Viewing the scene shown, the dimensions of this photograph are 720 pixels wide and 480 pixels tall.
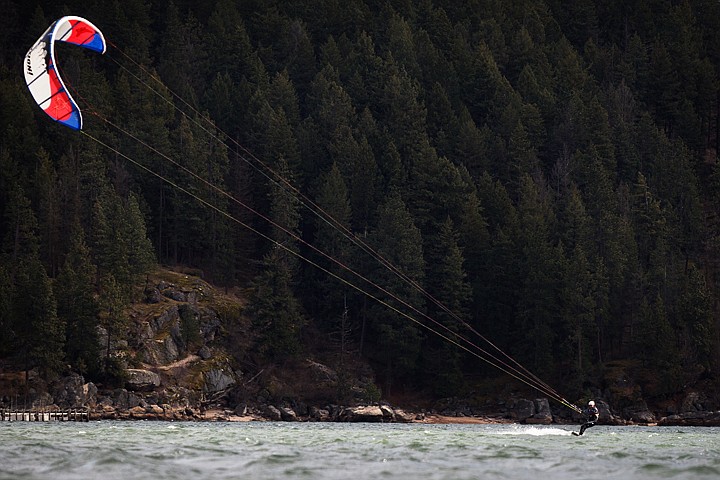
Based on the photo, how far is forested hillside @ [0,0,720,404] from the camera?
85125mm

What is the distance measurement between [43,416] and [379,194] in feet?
140

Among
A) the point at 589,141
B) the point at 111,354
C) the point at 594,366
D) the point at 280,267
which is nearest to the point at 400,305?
the point at 280,267

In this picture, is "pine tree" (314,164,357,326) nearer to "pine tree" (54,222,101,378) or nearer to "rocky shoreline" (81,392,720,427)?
"rocky shoreline" (81,392,720,427)

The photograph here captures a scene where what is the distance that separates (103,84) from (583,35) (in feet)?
250

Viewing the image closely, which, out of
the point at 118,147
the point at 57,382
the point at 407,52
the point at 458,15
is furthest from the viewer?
the point at 458,15

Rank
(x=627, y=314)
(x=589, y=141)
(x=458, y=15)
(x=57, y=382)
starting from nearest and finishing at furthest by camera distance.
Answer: (x=57, y=382)
(x=627, y=314)
(x=589, y=141)
(x=458, y=15)

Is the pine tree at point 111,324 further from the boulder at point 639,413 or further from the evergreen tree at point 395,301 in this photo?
the boulder at point 639,413

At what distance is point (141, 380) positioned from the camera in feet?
255

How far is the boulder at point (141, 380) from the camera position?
77375mm

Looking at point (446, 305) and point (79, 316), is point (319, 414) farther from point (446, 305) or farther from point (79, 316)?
point (79, 316)

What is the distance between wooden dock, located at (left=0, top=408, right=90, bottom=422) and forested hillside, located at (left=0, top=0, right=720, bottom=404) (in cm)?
667

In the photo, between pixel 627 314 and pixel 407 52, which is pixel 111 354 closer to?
pixel 627 314

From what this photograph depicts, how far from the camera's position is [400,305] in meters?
90.2

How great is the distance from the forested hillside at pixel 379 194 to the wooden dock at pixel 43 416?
6.67 meters
